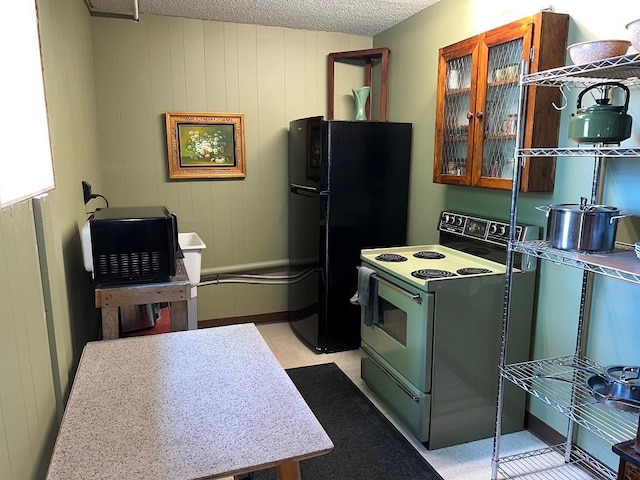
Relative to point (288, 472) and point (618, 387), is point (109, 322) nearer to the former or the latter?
point (288, 472)

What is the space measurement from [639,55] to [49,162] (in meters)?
1.92

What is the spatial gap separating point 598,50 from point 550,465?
1.85m

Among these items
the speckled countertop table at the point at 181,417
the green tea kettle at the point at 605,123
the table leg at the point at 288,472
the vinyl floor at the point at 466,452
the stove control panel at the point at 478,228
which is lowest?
the vinyl floor at the point at 466,452

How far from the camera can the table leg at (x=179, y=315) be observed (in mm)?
2121

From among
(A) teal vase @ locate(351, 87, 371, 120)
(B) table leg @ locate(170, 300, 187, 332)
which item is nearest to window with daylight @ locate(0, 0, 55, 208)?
(B) table leg @ locate(170, 300, 187, 332)

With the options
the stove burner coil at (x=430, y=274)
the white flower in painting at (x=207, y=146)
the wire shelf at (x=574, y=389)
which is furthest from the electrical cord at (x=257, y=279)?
the wire shelf at (x=574, y=389)

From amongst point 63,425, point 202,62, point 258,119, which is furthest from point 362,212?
point 63,425

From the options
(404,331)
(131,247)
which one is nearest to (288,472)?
(131,247)

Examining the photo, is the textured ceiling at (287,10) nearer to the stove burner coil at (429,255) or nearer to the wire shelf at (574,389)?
the stove burner coil at (429,255)

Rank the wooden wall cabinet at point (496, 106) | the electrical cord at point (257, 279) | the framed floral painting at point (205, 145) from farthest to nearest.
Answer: the electrical cord at point (257, 279) → the framed floral painting at point (205, 145) → the wooden wall cabinet at point (496, 106)

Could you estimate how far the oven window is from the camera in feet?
7.97

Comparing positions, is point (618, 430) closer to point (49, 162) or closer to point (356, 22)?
point (49, 162)

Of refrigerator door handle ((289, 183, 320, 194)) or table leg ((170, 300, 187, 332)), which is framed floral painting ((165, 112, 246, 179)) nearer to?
refrigerator door handle ((289, 183, 320, 194))

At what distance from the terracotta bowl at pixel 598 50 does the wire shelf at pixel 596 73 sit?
0.04 metres
